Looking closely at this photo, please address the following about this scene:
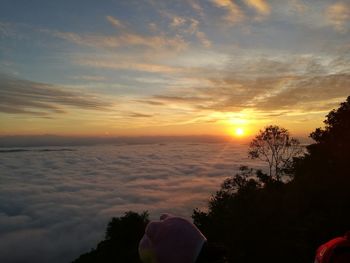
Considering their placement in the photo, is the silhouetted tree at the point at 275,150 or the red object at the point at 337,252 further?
the silhouetted tree at the point at 275,150

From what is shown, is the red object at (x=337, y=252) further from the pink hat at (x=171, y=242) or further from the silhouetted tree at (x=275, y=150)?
the silhouetted tree at (x=275, y=150)

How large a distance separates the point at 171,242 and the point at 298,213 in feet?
72.6

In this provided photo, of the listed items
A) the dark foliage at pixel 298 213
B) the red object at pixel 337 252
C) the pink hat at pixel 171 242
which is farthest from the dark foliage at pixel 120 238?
the pink hat at pixel 171 242

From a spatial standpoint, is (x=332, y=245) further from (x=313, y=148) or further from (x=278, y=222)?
(x=313, y=148)

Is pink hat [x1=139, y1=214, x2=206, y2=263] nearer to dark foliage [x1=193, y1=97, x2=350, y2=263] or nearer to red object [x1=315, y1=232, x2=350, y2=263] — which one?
→ red object [x1=315, y1=232, x2=350, y2=263]

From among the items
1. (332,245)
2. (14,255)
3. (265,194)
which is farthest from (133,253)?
(14,255)

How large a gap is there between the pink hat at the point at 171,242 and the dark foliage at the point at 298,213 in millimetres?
14338

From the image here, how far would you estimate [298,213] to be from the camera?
22.2m

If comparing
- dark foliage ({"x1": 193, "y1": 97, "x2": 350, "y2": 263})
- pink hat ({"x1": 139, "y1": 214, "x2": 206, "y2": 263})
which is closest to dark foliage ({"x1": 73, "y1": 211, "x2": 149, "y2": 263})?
dark foliage ({"x1": 193, "y1": 97, "x2": 350, "y2": 263})

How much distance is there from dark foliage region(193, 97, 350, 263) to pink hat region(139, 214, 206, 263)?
1434 centimetres

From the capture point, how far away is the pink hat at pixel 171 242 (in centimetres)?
226

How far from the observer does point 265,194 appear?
78.2 ft

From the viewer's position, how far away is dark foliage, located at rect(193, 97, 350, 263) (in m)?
19.5

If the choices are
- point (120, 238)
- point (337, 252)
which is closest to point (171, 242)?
point (337, 252)
